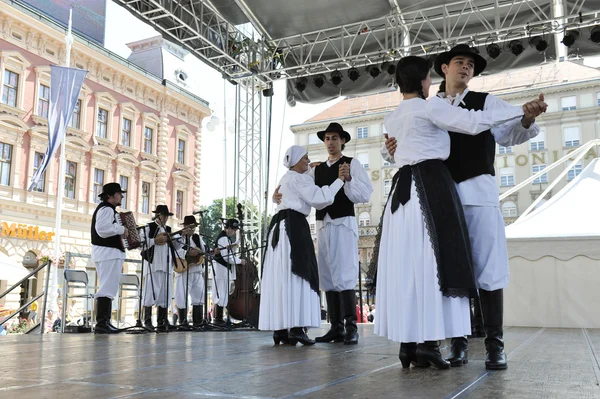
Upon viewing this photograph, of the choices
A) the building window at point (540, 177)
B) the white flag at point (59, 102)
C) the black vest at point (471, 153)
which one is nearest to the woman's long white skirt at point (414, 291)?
the black vest at point (471, 153)

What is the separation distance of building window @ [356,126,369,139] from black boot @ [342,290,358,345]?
3805 cm

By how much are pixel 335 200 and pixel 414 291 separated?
1960mm

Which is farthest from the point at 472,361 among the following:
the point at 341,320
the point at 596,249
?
the point at 596,249

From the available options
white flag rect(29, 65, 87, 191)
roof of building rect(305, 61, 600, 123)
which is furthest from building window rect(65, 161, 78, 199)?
roof of building rect(305, 61, 600, 123)

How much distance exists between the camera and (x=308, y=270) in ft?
13.6

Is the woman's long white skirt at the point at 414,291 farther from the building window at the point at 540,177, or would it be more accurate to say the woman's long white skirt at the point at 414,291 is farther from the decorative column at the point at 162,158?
the building window at the point at 540,177

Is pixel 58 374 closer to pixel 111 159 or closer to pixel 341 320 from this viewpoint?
pixel 341 320

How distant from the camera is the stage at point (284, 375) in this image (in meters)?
1.82

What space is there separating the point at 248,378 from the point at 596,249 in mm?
5994

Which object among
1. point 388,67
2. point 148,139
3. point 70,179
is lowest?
point 388,67

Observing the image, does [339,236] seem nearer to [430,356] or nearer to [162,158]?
[430,356]

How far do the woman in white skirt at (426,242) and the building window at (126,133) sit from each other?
22731mm

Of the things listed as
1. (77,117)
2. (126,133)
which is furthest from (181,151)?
(77,117)

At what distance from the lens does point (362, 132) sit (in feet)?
138
